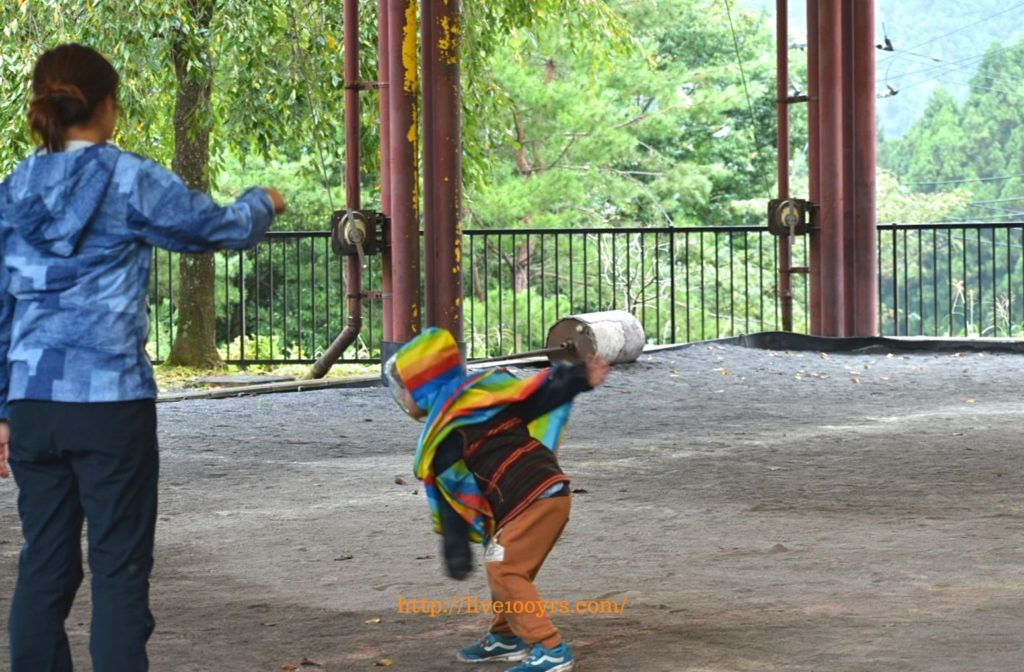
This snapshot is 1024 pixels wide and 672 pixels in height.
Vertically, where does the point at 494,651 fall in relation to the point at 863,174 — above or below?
below

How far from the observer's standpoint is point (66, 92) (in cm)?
331

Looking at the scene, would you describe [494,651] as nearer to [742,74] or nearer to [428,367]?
[428,367]

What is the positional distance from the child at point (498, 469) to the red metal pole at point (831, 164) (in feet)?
35.6

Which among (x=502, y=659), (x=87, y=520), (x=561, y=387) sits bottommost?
(x=502, y=659)

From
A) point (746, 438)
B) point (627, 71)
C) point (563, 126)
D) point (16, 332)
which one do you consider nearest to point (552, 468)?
point (16, 332)

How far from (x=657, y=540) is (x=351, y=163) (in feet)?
23.7

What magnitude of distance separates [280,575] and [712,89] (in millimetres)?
26984

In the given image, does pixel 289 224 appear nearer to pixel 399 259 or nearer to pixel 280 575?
pixel 399 259

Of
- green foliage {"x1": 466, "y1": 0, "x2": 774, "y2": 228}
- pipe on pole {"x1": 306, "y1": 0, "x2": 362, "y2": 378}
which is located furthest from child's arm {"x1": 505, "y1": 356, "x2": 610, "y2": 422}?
green foliage {"x1": 466, "y1": 0, "x2": 774, "y2": 228}

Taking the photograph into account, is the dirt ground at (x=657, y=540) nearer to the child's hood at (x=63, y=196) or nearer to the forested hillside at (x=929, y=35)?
the child's hood at (x=63, y=196)

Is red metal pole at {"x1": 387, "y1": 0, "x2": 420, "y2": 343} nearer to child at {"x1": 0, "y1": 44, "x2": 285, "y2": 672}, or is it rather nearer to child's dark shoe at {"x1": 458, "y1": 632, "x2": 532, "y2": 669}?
child's dark shoe at {"x1": 458, "y1": 632, "x2": 532, "y2": 669}

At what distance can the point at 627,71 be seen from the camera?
30.0 metres

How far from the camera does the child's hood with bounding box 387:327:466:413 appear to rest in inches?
157

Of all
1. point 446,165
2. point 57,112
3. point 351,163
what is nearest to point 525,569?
point 57,112
